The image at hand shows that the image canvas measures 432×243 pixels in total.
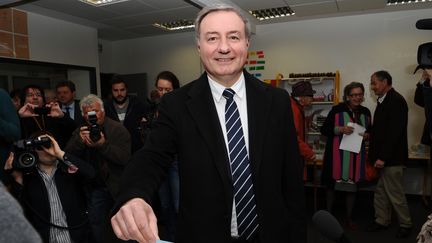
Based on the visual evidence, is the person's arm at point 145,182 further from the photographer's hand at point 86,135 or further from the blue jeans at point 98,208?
the blue jeans at point 98,208

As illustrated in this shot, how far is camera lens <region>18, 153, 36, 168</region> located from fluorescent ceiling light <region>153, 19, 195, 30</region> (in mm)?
4038

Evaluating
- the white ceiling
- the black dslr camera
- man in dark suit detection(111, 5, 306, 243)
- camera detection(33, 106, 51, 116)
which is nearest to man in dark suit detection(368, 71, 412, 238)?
the white ceiling

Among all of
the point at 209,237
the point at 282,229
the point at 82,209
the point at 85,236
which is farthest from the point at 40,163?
the point at 282,229

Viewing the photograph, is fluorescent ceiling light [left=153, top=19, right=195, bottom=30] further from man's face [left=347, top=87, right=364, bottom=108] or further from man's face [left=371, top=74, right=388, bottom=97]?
man's face [left=371, top=74, right=388, bottom=97]

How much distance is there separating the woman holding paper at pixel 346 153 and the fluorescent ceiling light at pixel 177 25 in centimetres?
314

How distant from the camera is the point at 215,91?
1156 millimetres

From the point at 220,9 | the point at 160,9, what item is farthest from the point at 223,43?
the point at 160,9

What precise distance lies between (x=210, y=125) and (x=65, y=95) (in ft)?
10.7

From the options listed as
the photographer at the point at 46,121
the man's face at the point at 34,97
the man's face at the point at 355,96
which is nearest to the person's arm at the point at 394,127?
the man's face at the point at 355,96

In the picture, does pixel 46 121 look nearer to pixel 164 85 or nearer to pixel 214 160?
pixel 164 85

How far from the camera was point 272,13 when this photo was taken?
5152mm

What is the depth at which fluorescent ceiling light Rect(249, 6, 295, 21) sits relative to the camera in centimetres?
494

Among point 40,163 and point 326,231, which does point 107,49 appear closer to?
point 40,163

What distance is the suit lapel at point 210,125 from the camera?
3.45 ft
